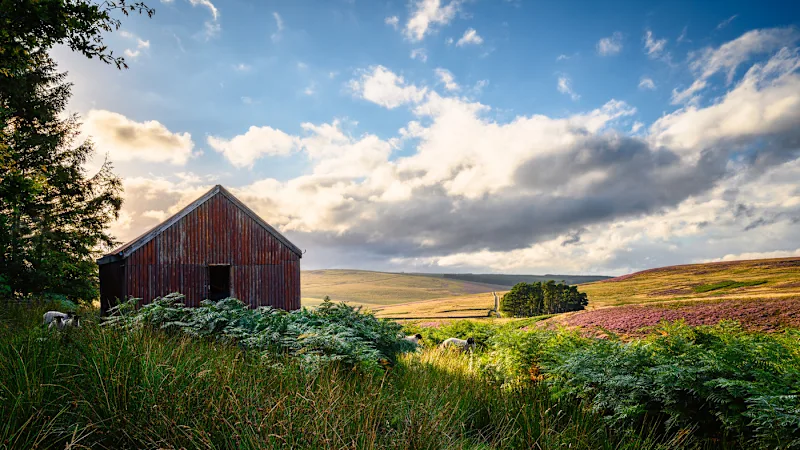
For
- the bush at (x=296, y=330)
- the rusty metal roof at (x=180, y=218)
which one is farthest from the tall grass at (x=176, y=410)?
the rusty metal roof at (x=180, y=218)

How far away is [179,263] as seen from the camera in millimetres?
17078

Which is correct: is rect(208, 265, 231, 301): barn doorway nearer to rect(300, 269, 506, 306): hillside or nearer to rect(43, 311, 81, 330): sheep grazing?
rect(43, 311, 81, 330): sheep grazing

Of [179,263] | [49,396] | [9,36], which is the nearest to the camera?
[49,396]

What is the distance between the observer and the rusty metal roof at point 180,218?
53.1 feet

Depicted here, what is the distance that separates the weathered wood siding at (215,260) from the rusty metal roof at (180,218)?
0.15m

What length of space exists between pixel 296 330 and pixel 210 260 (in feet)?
39.8

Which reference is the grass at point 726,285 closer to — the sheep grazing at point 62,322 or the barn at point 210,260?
the barn at point 210,260

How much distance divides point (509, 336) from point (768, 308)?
306 inches

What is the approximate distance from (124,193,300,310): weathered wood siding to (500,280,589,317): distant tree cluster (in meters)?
18.9

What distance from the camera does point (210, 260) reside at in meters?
17.8

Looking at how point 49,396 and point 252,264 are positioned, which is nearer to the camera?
point 49,396

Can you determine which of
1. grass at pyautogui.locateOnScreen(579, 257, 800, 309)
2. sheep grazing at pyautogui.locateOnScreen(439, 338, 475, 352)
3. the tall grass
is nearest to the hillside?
grass at pyautogui.locateOnScreen(579, 257, 800, 309)

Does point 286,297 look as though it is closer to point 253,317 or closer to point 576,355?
point 253,317

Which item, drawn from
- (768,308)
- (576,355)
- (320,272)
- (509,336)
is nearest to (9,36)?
(509,336)
